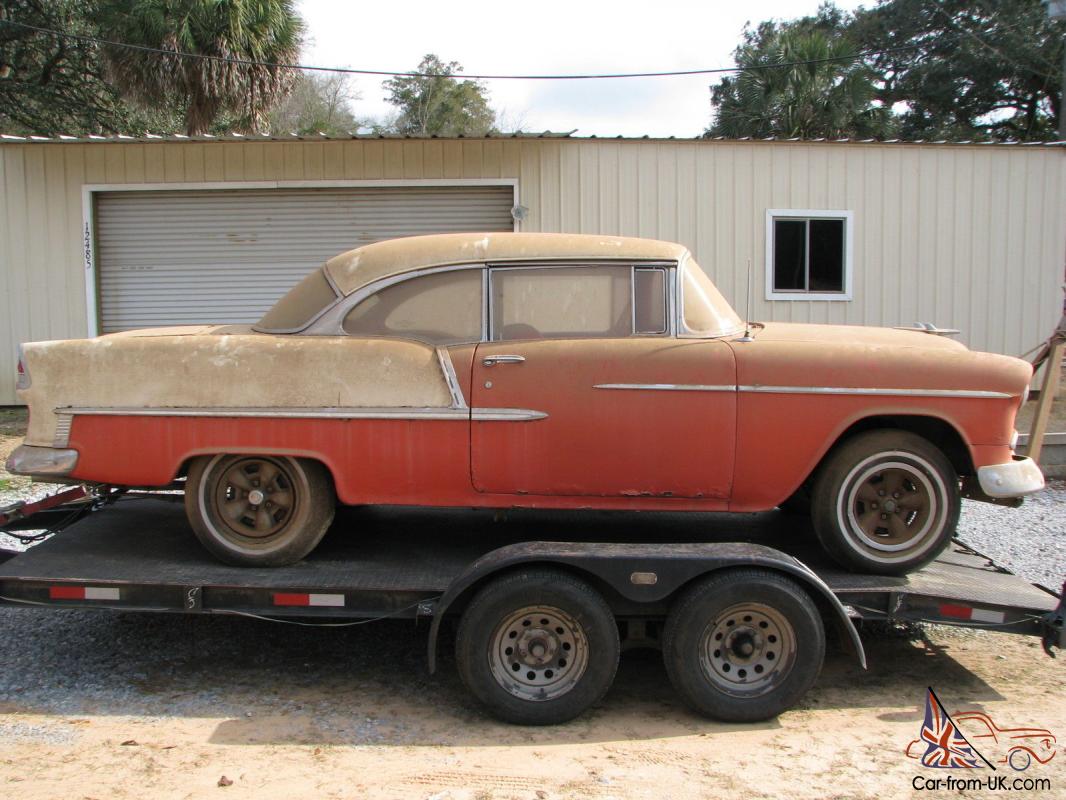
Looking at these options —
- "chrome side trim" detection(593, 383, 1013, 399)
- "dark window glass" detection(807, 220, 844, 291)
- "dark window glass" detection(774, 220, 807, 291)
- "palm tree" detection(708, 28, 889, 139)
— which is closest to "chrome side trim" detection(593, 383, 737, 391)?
"chrome side trim" detection(593, 383, 1013, 399)

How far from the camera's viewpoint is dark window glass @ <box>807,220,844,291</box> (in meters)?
12.6

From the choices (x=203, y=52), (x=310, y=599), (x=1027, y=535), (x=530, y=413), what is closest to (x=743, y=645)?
(x=530, y=413)

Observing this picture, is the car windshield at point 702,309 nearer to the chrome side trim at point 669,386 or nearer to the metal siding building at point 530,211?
the chrome side trim at point 669,386

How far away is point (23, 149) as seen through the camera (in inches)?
479

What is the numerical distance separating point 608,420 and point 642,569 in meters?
0.73

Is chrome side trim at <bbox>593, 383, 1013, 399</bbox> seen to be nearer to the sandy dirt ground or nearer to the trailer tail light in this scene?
the sandy dirt ground

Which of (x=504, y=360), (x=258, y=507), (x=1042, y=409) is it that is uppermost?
(x=504, y=360)

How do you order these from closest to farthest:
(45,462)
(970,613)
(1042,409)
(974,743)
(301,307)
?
(974,743), (970,613), (45,462), (301,307), (1042,409)

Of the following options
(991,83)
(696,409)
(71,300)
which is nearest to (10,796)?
(696,409)

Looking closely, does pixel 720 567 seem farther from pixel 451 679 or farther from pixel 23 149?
pixel 23 149

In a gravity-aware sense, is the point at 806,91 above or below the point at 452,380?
above

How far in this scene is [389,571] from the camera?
4371 millimetres

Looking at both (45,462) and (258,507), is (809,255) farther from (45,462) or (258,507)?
(45,462)

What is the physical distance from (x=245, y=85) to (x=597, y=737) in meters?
15.0
